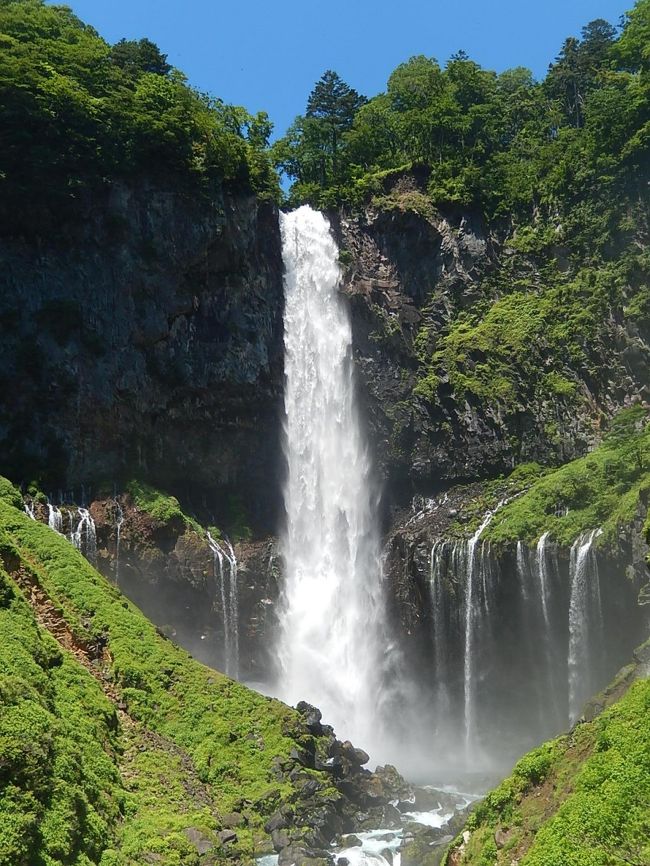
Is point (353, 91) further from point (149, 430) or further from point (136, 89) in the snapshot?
point (149, 430)

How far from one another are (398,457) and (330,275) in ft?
33.2

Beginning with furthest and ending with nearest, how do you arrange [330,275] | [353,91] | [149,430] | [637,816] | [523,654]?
[353,91] → [330,275] → [149,430] → [523,654] → [637,816]

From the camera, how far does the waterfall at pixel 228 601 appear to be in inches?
1232

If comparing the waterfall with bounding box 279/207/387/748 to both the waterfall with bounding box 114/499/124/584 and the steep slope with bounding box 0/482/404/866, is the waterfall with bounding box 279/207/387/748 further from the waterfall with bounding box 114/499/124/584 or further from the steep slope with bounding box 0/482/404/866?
the steep slope with bounding box 0/482/404/866

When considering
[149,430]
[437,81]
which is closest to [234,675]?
[149,430]

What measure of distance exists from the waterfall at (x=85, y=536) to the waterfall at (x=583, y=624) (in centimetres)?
1718

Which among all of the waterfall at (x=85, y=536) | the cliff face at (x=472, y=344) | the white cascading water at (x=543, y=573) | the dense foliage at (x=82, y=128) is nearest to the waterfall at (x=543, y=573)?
the white cascading water at (x=543, y=573)

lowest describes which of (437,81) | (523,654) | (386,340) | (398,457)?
(523,654)

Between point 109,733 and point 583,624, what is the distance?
15127 millimetres

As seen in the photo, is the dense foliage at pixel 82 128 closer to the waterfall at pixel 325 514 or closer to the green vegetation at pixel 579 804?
the waterfall at pixel 325 514

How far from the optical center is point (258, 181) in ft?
124

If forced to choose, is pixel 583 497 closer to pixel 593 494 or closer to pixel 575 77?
pixel 593 494

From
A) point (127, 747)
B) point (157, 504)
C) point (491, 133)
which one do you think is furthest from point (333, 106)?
point (127, 747)

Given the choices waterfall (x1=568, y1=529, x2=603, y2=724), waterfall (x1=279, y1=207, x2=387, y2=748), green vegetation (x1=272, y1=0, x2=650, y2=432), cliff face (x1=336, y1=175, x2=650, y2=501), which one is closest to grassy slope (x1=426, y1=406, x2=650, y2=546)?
waterfall (x1=568, y1=529, x2=603, y2=724)
